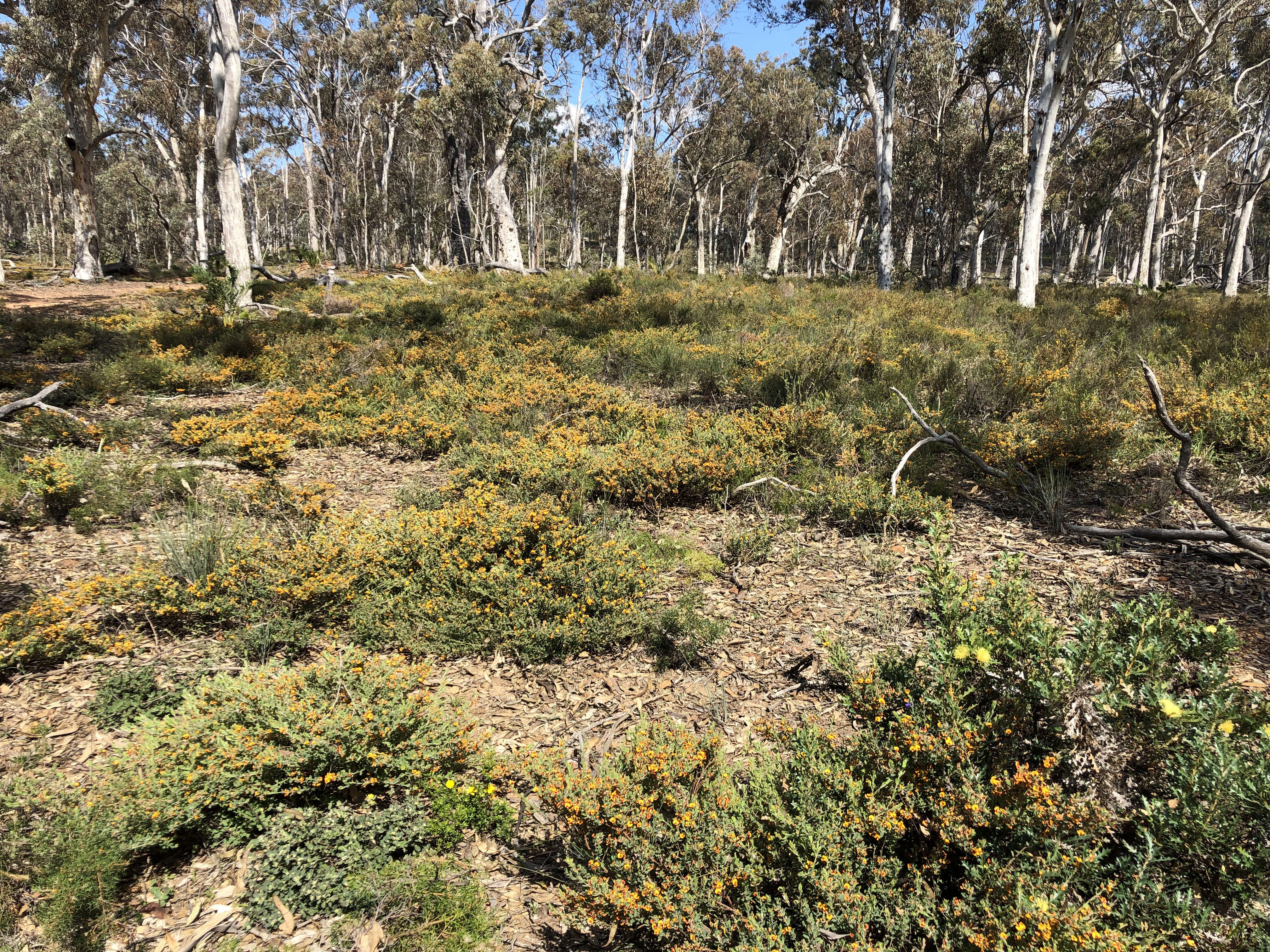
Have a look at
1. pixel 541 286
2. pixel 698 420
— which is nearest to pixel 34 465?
pixel 698 420

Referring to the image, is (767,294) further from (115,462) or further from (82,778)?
(82,778)

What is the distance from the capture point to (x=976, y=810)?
2039mm

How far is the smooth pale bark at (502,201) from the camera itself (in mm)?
20406

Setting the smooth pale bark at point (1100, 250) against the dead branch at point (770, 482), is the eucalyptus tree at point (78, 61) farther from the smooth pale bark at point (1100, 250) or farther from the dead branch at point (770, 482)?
the smooth pale bark at point (1100, 250)

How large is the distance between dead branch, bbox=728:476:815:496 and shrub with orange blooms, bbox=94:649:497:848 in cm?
330

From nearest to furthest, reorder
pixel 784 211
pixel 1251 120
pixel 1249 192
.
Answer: pixel 1249 192
pixel 784 211
pixel 1251 120

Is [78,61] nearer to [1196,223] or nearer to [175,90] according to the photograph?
[175,90]

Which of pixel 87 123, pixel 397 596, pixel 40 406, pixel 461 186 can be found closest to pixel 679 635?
pixel 397 596

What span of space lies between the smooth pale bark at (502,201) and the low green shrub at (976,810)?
19839 millimetres

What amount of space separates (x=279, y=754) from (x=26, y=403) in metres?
5.31

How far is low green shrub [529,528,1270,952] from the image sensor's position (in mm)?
1884

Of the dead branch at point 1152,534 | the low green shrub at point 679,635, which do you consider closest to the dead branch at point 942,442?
the dead branch at point 1152,534

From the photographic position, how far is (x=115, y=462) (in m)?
5.66

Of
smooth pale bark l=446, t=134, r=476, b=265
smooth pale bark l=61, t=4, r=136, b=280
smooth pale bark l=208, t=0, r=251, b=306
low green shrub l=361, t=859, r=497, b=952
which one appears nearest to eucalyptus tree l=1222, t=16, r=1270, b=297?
low green shrub l=361, t=859, r=497, b=952
